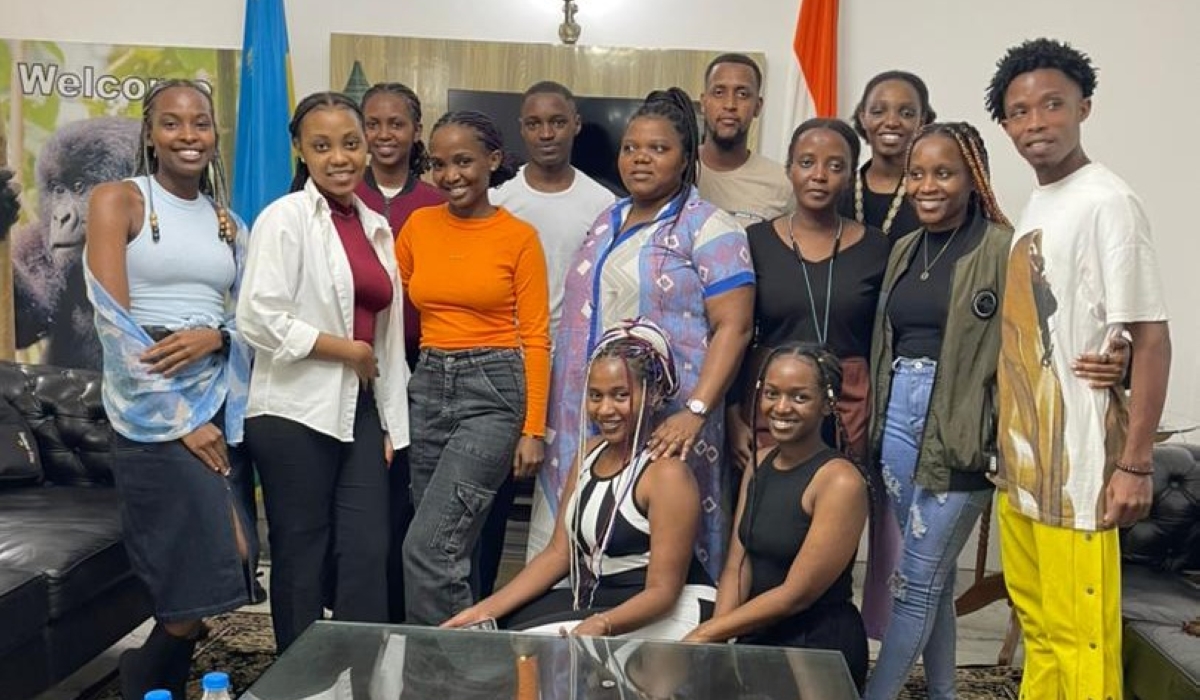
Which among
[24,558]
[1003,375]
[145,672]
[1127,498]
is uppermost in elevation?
[1003,375]

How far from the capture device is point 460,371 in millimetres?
2436

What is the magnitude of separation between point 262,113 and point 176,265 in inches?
80.7

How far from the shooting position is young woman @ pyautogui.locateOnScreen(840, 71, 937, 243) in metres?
2.65

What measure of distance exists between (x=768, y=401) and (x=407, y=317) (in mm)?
957

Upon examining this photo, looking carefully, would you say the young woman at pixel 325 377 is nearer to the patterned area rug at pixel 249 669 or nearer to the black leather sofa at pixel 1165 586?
the patterned area rug at pixel 249 669

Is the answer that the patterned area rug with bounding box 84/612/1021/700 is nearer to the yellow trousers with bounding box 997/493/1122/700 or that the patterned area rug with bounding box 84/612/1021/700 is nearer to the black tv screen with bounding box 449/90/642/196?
the yellow trousers with bounding box 997/493/1122/700

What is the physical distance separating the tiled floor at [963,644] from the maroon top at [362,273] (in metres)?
1.45

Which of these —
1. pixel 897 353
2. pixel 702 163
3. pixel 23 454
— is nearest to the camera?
pixel 897 353

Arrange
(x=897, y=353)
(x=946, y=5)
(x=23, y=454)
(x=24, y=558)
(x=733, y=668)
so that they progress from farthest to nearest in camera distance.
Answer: (x=946, y=5), (x=23, y=454), (x=24, y=558), (x=897, y=353), (x=733, y=668)

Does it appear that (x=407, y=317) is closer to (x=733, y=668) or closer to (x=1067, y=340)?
(x=733, y=668)

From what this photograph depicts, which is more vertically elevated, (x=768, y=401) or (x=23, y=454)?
(x=768, y=401)

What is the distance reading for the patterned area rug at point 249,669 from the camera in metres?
2.92

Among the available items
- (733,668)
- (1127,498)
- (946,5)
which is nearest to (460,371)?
(733,668)

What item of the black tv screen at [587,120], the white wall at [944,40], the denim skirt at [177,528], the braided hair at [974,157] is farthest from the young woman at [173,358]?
the white wall at [944,40]
